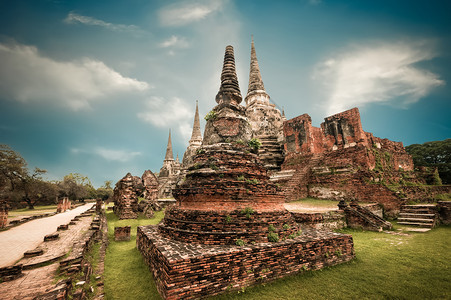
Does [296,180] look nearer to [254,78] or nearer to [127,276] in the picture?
[127,276]

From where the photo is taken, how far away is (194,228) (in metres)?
5.00

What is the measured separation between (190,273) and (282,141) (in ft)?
52.2

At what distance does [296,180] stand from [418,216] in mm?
6000

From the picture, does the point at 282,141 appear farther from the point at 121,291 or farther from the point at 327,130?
the point at 121,291

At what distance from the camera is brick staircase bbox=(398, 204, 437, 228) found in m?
8.89

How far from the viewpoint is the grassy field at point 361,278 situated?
3797mm

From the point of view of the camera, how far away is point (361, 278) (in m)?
4.43

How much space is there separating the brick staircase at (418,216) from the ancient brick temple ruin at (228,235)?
6.32m

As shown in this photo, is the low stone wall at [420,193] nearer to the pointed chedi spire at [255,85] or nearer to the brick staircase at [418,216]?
the brick staircase at [418,216]

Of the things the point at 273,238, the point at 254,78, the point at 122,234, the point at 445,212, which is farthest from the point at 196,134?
the point at 273,238

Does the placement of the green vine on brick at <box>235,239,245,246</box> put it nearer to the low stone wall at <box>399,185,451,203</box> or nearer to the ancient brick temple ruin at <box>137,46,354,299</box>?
the ancient brick temple ruin at <box>137,46,354,299</box>

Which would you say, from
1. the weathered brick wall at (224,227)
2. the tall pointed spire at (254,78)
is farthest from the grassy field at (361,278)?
the tall pointed spire at (254,78)

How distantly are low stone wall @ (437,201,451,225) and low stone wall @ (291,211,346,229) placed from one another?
457 cm

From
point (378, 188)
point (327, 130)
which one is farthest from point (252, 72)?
point (378, 188)
